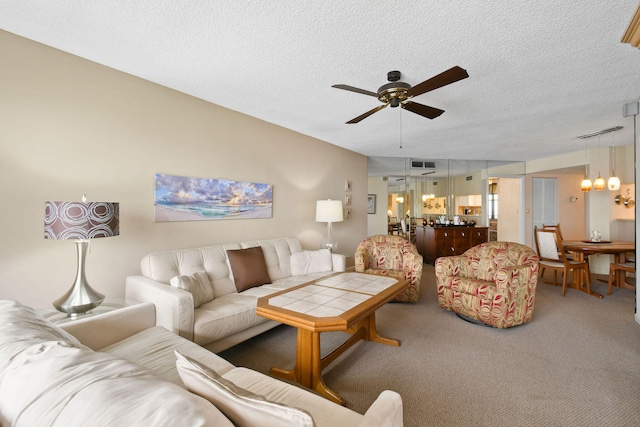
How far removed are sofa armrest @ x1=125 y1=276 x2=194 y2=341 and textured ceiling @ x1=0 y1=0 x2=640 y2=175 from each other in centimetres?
189

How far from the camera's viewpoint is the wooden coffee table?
6.20 feet

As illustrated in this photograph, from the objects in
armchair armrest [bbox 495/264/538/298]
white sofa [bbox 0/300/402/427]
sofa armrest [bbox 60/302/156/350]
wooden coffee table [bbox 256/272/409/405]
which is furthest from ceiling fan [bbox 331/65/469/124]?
sofa armrest [bbox 60/302/156/350]

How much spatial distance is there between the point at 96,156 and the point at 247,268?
170 centimetres

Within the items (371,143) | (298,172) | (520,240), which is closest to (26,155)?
(298,172)

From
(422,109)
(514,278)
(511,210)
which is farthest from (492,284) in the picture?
(511,210)

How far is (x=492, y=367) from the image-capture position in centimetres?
236

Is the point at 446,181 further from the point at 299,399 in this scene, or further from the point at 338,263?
the point at 299,399

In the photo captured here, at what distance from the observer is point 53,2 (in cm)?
176

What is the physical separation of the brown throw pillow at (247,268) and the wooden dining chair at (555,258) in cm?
444

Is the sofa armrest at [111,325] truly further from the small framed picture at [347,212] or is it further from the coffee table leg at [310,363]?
the small framed picture at [347,212]

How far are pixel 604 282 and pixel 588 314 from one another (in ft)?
7.10

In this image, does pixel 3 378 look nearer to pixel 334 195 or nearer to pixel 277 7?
pixel 277 7

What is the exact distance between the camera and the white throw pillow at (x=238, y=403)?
2.25ft

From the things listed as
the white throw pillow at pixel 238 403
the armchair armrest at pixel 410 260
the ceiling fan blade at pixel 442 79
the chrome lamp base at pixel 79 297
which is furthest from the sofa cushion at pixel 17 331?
the armchair armrest at pixel 410 260
